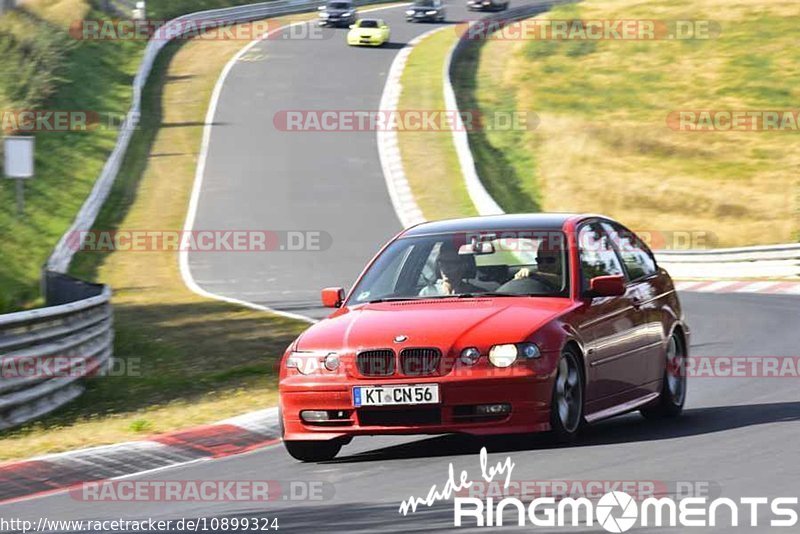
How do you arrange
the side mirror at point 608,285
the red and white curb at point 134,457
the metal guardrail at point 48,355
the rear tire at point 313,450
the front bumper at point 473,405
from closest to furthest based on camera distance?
A: the front bumper at point 473,405 < the rear tire at point 313,450 < the red and white curb at point 134,457 < the side mirror at point 608,285 < the metal guardrail at point 48,355

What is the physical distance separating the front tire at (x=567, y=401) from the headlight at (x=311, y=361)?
4.23 ft

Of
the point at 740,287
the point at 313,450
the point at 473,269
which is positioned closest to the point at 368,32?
the point at 740,287

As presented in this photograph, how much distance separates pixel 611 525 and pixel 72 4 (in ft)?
174

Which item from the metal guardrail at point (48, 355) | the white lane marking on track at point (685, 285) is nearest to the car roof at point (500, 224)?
the metal guardrail at point (48, 355)

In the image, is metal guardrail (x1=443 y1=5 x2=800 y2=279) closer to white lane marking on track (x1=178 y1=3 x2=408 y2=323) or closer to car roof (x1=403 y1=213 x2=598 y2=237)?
white lane marking on track (x1=178 y1=3 x2=408 y2=323)

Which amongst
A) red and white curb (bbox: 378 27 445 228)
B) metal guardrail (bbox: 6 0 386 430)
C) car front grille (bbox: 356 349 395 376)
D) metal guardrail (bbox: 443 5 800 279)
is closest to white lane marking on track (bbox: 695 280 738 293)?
metal guardrail (bbox: 443 5 800 279)

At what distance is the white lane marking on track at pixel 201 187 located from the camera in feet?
78.4

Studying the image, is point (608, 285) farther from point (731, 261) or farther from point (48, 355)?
point (731, 261)

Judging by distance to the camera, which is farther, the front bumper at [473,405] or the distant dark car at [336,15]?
the distant dark car at [336,15]

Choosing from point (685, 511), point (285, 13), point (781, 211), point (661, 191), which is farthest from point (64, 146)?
point (685, 511)

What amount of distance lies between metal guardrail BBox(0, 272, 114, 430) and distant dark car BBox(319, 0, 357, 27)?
4933 centimetres

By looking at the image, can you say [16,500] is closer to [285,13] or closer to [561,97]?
[561,97]

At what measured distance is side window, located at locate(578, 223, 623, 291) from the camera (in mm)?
10656

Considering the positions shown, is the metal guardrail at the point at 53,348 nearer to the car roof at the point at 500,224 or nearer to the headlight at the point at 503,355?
the car roof at the point at 500,224
